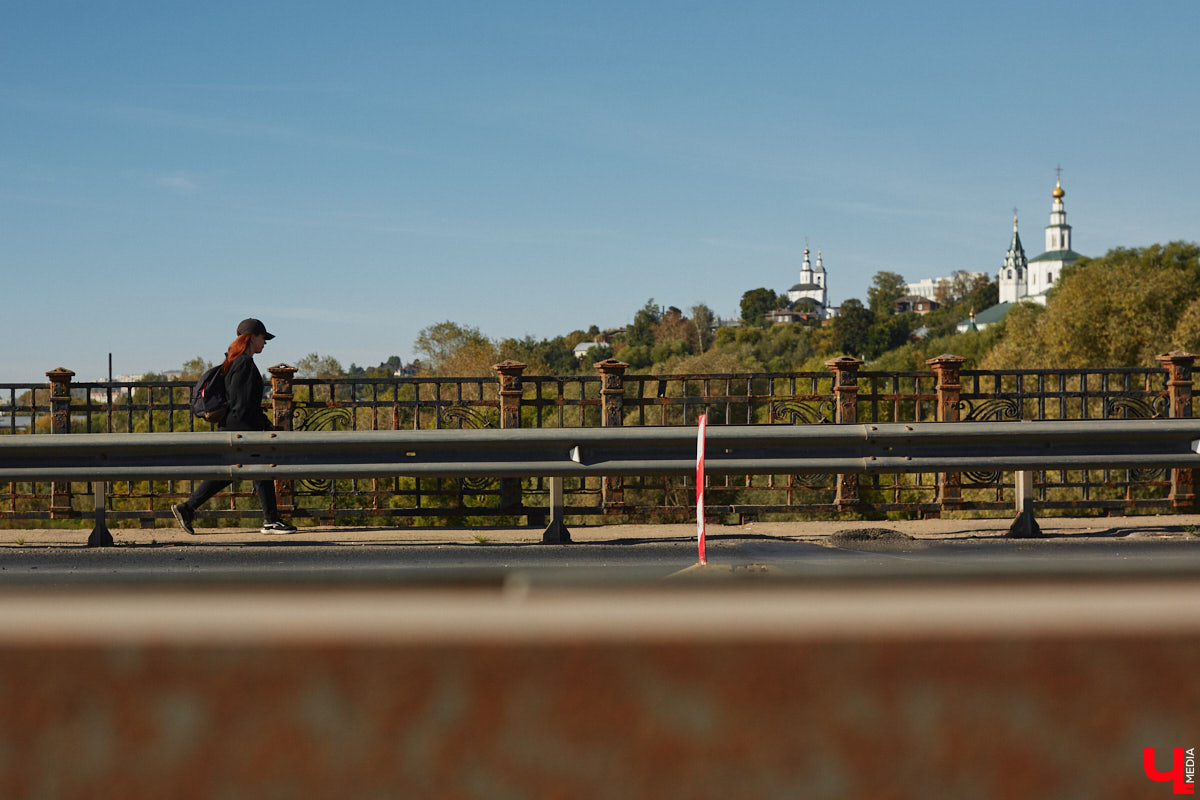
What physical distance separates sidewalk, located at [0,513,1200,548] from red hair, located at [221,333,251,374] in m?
1.44

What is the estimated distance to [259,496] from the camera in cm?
916

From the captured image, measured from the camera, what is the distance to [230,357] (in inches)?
373

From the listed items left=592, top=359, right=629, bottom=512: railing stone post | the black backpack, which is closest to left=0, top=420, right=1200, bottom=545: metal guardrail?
the black backpack

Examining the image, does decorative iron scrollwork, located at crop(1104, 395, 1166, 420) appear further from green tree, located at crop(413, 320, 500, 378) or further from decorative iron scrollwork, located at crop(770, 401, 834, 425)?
green tree, located at crop(413, 320, 500, 378)

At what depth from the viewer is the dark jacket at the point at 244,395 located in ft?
30.3

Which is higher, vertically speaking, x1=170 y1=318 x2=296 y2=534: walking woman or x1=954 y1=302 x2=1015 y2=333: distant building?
x1=954 y1=302 x2=1015 y2=333: distant building

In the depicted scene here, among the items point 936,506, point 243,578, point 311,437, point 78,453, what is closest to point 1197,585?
point 243,578

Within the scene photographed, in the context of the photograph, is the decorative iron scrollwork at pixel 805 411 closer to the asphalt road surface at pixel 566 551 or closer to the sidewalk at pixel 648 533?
the sidewalk at pixel 648 533

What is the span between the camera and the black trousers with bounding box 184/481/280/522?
888 centimetres

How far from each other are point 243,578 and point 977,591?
456mm

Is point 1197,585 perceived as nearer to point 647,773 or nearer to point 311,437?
point 647,773

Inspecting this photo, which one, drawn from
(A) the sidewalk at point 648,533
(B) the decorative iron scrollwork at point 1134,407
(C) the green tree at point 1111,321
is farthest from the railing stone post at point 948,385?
(C) the green tree at point 1111,321

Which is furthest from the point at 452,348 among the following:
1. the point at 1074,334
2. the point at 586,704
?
the point at 586,704

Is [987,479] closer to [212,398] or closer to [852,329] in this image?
[212,398]
